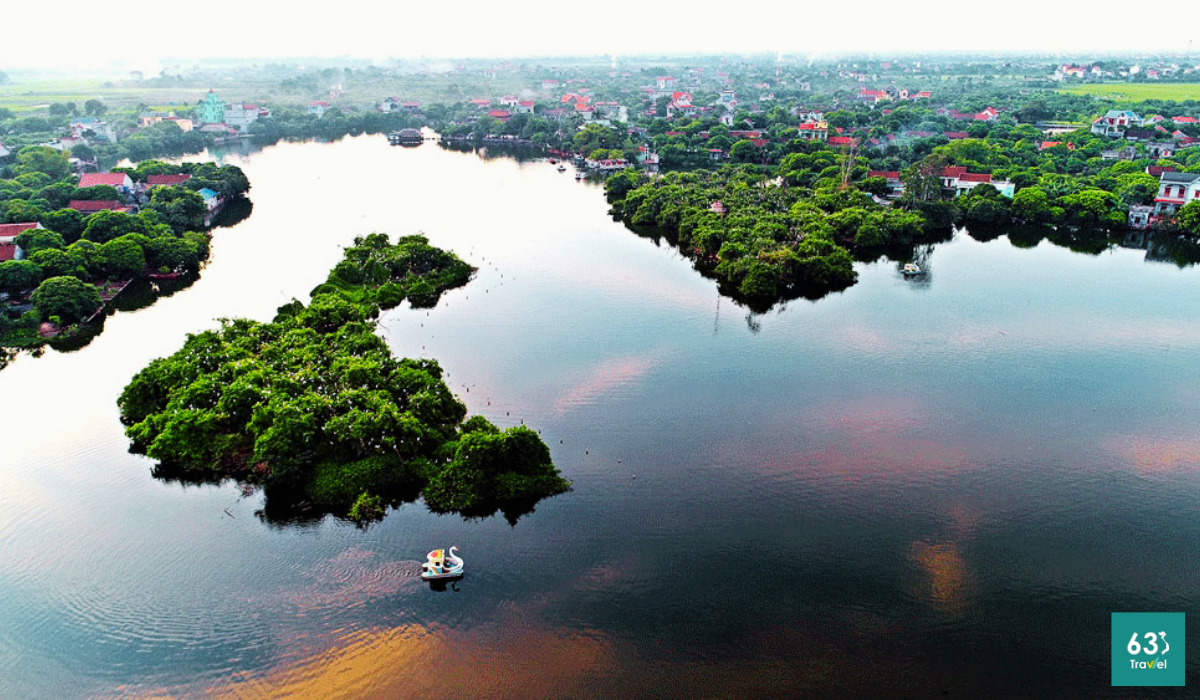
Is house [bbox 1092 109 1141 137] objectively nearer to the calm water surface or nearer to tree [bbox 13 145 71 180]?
the calm water surface

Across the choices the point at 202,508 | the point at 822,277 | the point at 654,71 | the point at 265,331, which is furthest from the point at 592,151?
the point at 654,71

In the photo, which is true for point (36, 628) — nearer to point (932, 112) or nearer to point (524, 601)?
point (524, 601)

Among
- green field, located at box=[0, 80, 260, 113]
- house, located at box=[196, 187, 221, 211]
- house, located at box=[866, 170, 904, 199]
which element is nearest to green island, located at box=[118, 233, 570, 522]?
house, located at box=[196, 187, 221, 211]

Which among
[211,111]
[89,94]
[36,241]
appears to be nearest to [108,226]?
[36,241]

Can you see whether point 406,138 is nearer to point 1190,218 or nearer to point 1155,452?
point 1190,218

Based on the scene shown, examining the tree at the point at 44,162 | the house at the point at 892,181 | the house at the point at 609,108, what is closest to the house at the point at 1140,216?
the house at the point at 892,181
